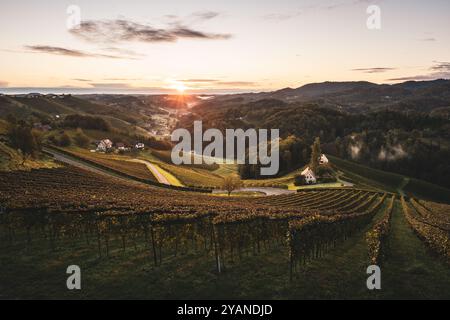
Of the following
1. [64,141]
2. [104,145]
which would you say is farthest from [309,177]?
[104,145]

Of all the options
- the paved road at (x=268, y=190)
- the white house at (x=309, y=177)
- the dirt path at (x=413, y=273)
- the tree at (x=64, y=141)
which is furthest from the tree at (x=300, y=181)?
the tree at (x=64, y=141)

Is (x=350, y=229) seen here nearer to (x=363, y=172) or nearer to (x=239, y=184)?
(x=239, y=184)

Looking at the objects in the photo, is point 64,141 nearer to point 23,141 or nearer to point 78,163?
point 78,163

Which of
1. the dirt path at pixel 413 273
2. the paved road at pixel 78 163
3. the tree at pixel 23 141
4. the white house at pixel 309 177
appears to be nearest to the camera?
the dirt path at pixel 413 273

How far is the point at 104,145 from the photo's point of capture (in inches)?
7328

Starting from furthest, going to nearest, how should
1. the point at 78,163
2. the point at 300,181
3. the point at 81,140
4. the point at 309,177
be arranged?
the point at 81,140 → the point at 309,177 → the point at 300,181 → the point at 78,163

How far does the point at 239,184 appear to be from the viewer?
108625 mm

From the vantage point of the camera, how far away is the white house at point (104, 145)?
182 meters

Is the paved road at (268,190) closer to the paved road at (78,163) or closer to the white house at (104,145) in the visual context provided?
the paved road at (78,163)

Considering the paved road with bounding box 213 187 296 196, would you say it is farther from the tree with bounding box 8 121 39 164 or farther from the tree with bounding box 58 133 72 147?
the tree with bounding box 58 133 72 147

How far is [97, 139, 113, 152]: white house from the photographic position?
596 ft

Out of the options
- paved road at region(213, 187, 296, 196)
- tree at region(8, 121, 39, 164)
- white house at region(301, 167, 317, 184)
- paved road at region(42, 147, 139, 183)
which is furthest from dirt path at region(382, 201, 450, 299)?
white house at region(301, 167, 317, 184)
